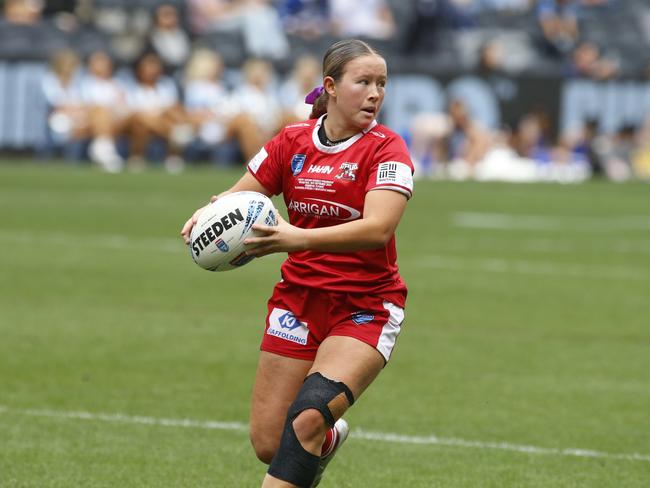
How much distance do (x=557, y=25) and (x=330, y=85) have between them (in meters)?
27.6

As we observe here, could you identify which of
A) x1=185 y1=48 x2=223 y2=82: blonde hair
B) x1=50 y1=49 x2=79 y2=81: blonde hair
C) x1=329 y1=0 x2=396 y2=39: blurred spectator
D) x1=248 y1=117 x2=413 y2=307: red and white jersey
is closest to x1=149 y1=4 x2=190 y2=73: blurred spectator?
x1=185 y1=48 x2=223 y2=82: blonde hair

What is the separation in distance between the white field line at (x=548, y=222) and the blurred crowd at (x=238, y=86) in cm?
689

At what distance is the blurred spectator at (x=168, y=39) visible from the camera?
2889 cm

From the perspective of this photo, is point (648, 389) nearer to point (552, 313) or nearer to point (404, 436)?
point (404, 436)

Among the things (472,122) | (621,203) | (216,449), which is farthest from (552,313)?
(472,122)

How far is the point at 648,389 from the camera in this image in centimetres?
937

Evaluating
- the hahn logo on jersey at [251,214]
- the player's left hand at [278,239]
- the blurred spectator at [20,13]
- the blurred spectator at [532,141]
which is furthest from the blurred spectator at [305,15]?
the player's left hand at [278,239]

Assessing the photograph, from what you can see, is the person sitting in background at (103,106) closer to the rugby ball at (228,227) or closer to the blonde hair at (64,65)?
the blonde hair at (64,65)

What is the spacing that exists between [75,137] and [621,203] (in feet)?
34.2

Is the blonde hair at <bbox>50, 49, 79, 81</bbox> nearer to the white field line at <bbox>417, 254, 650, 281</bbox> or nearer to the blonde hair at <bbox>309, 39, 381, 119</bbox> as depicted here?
the white field line at <bbox>417, 254, 650, 281</bbox>

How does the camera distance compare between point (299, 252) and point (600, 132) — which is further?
point (600, 132)

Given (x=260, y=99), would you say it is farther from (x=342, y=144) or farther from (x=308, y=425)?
(x=308, y=425)

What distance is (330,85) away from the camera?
19.6 ft

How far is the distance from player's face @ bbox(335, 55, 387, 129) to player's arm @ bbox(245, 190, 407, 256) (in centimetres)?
36
